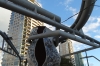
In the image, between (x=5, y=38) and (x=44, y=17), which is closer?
(x=44, y=17)

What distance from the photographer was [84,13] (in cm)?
1344

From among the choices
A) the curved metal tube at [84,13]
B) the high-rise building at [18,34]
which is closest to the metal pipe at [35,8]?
the curved metal tube at [84,13]

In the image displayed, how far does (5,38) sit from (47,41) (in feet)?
34.7

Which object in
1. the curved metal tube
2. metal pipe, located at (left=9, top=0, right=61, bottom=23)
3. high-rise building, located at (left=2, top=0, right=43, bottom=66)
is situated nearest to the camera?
metal pipe, located at (left=9, top=0, right=61, bottom=23)

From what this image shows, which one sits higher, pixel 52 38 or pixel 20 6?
pixel 20 6

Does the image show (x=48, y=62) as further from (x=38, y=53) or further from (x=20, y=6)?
(x=20, y=6)

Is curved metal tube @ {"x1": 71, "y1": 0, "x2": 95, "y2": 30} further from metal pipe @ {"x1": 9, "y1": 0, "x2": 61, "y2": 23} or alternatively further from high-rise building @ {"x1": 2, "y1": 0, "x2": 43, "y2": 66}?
high-rise building @ {"x1": 2, "y1": 0, "x2": 43, "y2": 66}

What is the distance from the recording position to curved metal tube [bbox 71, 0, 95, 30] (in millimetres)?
11740

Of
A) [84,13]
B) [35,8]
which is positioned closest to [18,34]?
[84,13]

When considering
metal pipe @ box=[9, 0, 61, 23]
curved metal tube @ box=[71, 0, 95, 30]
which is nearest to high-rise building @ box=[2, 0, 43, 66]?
curved metal tube @ box=[71, 0, 95, 30]

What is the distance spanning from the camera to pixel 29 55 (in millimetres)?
8102

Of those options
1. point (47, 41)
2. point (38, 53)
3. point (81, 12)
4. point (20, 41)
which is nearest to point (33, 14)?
point (47, 41)

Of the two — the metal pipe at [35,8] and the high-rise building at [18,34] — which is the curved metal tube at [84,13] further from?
the high-rise building at [18,34]

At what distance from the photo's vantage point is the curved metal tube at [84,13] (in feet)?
38.5
